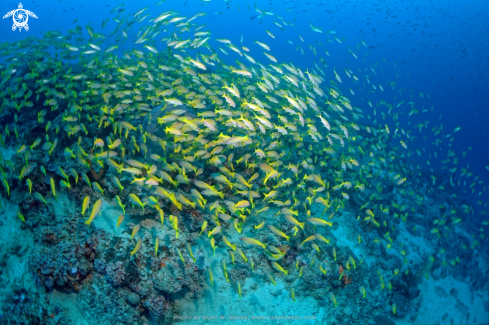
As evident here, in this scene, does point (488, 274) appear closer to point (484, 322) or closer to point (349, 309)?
point (484, 322)

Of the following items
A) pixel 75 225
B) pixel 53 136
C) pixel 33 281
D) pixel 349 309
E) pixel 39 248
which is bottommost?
pixel 33 281

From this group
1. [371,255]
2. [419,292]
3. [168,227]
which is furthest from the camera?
[419,292]

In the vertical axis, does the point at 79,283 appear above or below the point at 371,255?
below

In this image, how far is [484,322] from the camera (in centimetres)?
991

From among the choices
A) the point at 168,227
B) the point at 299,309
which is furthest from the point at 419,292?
the point at 168,227

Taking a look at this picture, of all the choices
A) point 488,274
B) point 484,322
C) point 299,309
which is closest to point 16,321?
point 299,309

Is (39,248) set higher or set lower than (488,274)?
lower

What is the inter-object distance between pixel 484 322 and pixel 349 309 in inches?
359

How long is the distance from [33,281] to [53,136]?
151 inches

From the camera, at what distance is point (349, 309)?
19.5ft

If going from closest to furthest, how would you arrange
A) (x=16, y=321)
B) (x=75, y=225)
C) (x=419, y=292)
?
(x=16, y=321) → (x=75, y=225) → (x=419, y=292)

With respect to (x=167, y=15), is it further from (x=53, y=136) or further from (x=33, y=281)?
(x=33, y=281)

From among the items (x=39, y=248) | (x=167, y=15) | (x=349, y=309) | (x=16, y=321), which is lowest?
(x=16, y=321)

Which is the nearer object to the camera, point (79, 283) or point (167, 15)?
point (79, 283)
